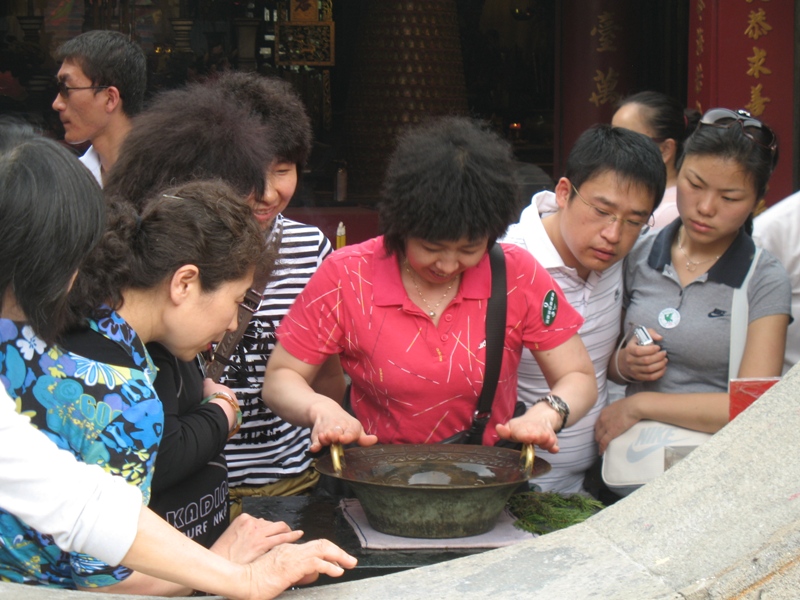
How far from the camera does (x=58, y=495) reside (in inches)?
53.2

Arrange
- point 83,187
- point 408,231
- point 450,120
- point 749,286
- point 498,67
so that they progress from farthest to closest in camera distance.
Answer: point 498,67, point 749,286, point 450,120, point 408,231, point 83,187

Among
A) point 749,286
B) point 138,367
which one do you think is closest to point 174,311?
point 138,367

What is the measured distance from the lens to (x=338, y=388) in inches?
104

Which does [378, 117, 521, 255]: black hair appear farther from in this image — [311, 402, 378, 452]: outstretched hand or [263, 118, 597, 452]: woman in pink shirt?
[311, 402, 378, 452]: outstretched hand

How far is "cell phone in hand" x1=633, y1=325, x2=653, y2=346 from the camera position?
2.58 metres

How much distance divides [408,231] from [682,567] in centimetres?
97

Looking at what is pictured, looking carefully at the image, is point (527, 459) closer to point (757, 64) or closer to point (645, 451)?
point (645, 451)

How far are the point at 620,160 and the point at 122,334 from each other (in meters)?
1.57

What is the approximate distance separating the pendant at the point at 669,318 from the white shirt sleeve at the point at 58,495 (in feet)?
5.65

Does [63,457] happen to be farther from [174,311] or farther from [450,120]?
[450,120]

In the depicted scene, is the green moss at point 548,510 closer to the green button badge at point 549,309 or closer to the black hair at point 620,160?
the green button badge at point 549,309

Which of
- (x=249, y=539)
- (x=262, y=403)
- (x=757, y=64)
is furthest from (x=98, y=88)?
(x=757, y=64)

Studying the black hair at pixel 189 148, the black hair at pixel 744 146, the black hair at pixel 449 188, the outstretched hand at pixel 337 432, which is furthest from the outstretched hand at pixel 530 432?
the black hair at pixel 744 146

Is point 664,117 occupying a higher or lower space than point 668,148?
higher
